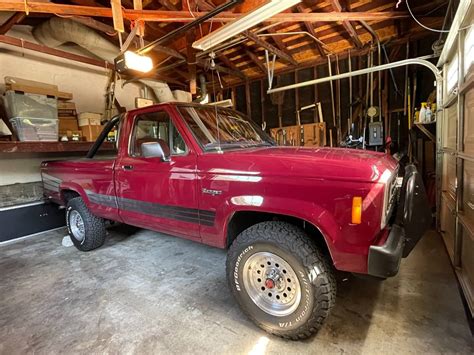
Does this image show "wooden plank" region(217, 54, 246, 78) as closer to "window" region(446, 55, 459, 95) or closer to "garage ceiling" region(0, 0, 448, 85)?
"garage ceiling" region(0, 0, 448, 85)

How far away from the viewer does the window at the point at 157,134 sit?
7.59 ft

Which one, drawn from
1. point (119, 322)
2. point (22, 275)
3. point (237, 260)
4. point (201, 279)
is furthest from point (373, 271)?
point (22, 275)

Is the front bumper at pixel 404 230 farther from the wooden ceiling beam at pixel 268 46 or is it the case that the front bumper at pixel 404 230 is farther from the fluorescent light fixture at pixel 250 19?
the wooden ceiling beam at pixel 268 46

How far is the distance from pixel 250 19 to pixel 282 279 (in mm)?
2352

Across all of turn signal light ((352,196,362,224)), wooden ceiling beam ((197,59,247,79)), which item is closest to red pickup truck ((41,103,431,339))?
turn signal light ((352,196,362,224))

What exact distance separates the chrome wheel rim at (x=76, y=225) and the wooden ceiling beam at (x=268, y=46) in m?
4.08

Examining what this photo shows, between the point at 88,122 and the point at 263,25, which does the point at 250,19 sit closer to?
the point at 263,25

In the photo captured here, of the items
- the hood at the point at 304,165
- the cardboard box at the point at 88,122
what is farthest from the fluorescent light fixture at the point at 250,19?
the cardboard box at the point at 88,122

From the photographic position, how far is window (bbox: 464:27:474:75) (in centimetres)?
208

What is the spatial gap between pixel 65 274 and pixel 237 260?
7.38ft

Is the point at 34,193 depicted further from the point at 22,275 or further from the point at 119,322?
the point at 119,322

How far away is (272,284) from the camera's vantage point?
1808 mm

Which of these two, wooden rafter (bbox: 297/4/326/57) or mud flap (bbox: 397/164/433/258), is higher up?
wooden rafter (bbox: 297/4/326/57)

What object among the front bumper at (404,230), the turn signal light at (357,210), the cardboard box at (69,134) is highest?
the cardboard box at (69,134)
